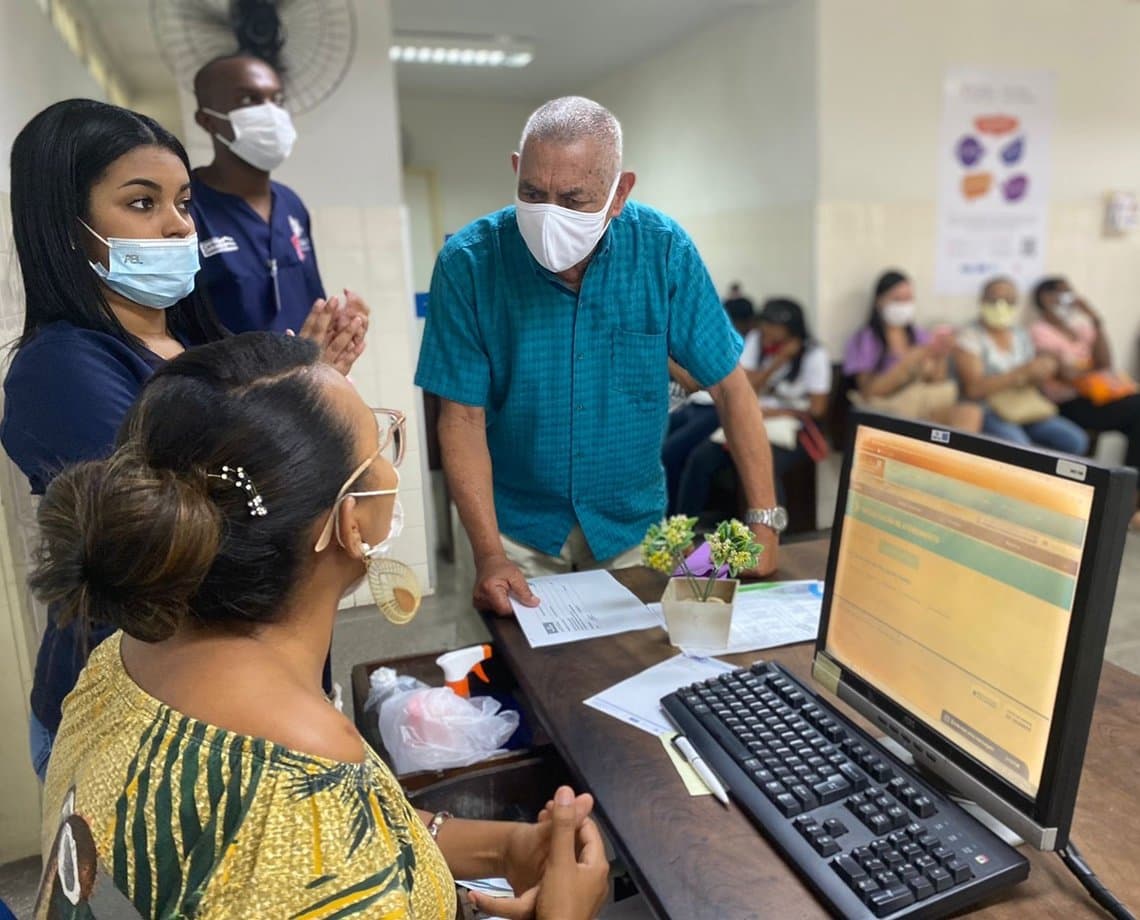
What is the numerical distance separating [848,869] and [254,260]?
2.20 metres

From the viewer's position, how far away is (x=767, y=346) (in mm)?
3953

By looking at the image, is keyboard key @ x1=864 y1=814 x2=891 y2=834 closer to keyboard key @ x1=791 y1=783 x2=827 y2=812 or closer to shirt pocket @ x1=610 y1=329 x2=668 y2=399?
keyboard key @ x1=791 y1=783 x2=827 y2=812

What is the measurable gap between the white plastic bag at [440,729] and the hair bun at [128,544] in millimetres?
528

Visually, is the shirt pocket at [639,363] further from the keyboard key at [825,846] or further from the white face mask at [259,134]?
the white face mask at [259,134]

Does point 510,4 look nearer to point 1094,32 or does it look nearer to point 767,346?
point 767,346

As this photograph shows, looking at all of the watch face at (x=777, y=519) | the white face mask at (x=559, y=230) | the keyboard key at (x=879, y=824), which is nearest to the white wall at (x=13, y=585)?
the white face mask at (x=559, y=230)

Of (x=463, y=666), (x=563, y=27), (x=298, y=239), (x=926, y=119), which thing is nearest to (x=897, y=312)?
(x=926, y=119)

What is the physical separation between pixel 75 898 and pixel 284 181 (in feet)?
9.43

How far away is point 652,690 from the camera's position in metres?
1.07

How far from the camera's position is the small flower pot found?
3.80 feet

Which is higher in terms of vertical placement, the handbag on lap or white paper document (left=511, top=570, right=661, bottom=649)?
white paper document (left=511, top=570, right=661, bottom=649)

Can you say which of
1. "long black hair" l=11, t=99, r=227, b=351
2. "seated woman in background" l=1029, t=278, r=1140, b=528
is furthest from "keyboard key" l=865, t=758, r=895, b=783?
"seated woman in background" l=1029, t=278, r=1140, b=528

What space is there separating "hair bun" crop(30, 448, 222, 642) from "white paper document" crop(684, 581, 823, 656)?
2.39 ft

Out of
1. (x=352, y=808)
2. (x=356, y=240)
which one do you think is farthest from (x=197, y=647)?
(x=356, y=240)
